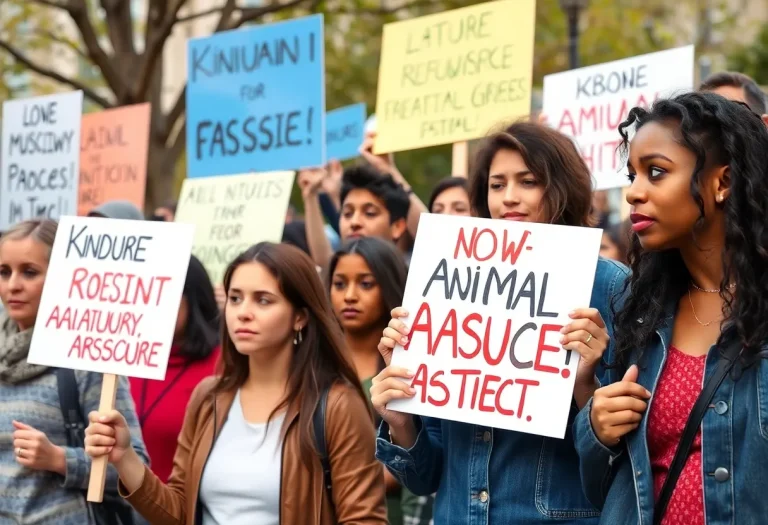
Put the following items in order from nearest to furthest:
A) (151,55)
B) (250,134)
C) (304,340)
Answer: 1. (304,340)
2. (250,134)
3. (151,55)

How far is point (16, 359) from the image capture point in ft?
15.7

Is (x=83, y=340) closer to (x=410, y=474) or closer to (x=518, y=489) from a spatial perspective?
(x=410, y=474)

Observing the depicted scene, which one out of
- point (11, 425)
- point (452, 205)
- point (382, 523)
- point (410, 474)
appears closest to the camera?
point (410, 474)

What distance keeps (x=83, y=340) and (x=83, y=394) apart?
0.20 m

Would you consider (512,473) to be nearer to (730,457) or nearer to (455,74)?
(730,457)

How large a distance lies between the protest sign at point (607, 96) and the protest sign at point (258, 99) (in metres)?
1.25

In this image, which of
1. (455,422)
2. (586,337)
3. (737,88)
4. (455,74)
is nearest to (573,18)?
(455,74)

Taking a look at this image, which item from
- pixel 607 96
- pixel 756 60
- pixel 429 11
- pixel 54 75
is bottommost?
pixel 607 96

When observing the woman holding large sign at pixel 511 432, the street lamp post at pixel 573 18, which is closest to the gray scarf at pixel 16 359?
the woman holding large sign at pixel 511 432

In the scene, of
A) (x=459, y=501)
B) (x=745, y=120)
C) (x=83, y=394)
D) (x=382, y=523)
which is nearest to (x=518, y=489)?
(x=459, y=501)

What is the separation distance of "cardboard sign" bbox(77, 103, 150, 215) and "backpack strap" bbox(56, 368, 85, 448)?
9.39 ft

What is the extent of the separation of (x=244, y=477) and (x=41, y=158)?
395 cm

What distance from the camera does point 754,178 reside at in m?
2.95

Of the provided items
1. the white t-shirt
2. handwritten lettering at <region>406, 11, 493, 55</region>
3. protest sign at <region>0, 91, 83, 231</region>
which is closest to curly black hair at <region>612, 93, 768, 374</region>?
the white t-shirt
